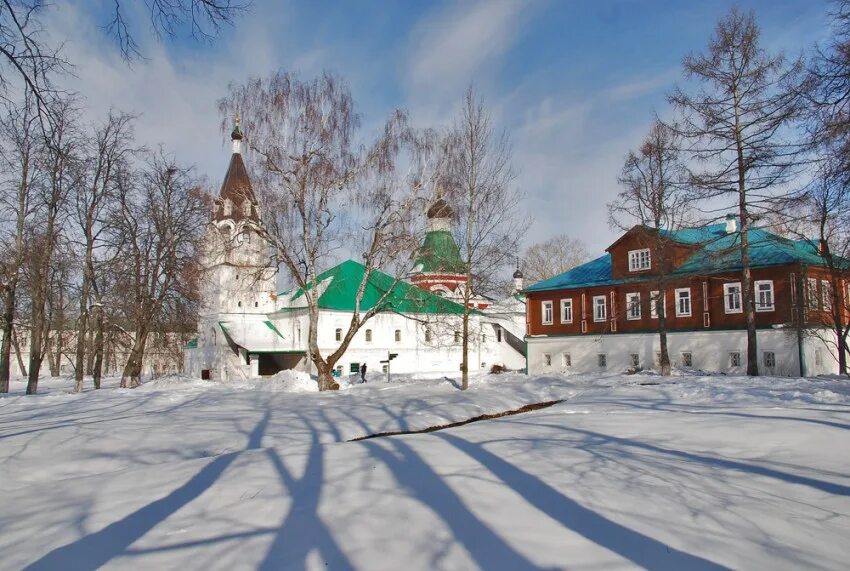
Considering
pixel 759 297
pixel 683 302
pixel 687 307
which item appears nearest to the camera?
pixel 759 297

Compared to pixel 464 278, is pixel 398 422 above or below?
below

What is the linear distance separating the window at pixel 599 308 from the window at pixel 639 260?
2.63 m

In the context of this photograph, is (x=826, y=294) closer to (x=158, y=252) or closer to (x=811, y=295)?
(x=811, y=295)

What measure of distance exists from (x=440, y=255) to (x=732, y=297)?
56.6ft

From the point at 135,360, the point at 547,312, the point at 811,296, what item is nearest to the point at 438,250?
the point at 135,360

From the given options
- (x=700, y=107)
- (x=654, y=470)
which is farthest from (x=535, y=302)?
(x=654, y=470)

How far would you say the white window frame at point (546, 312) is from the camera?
129 ft

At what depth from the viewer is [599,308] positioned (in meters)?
37.2

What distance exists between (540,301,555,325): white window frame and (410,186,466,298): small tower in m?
15.5

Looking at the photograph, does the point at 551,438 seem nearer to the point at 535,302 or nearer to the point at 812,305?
the point at 812,305

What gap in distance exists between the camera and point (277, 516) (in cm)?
579

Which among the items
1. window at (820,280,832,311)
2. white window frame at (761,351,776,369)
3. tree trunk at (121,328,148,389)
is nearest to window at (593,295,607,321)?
white window frame at (761,351,776,369)

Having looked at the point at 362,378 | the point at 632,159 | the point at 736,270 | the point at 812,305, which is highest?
the point at 632,159

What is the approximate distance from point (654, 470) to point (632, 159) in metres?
23.2
